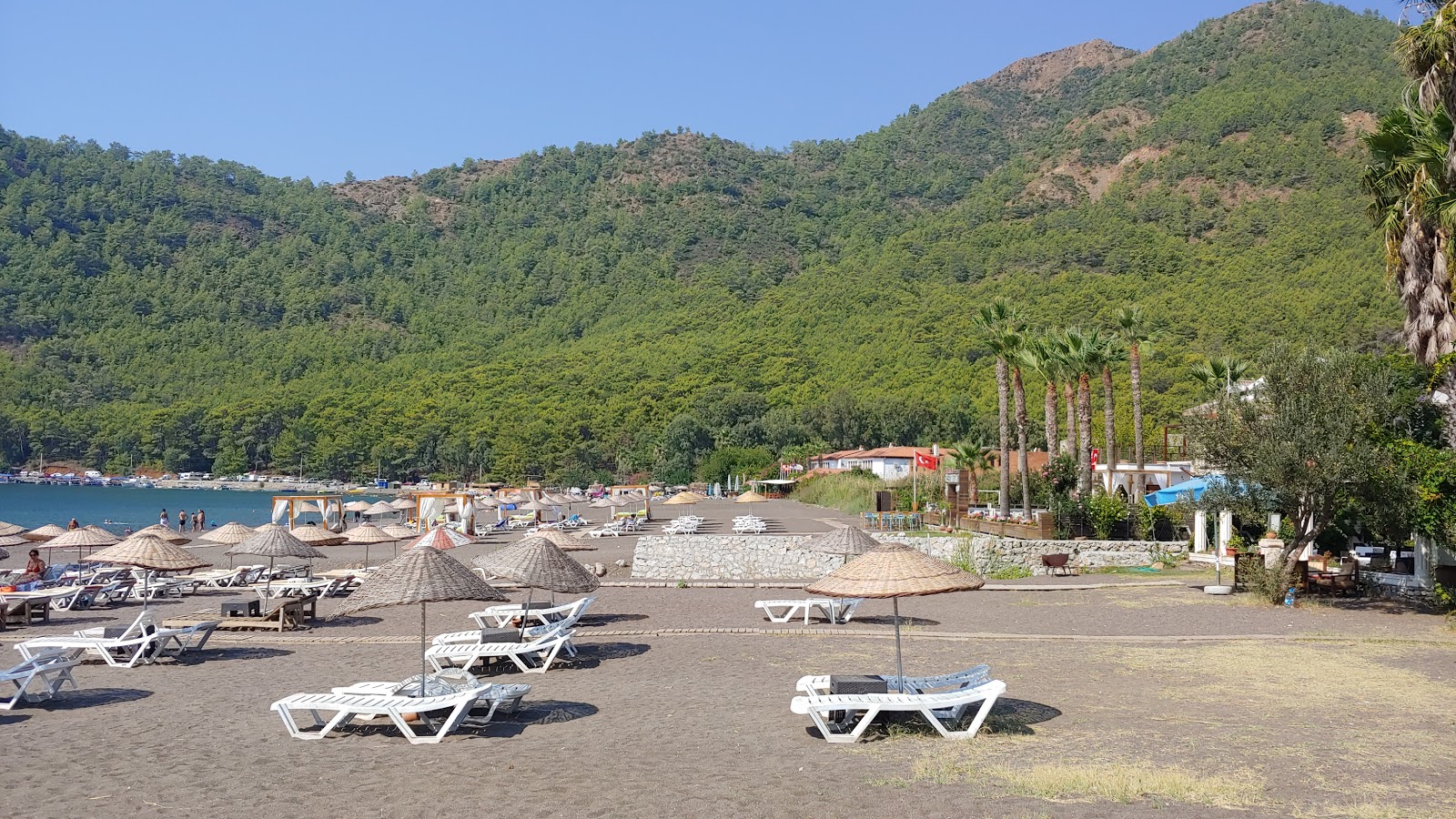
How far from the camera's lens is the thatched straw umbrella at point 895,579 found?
9773 mm

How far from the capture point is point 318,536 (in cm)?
2370

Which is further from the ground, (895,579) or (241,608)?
(895,579)

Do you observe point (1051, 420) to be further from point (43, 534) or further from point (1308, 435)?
Answer: point (43, 534)

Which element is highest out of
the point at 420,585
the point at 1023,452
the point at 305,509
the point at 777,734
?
the point at 1023,452

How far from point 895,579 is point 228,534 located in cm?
1764

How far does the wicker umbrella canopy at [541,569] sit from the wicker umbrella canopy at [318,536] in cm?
1036

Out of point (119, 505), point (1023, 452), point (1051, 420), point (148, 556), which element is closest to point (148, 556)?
point (148, 556)

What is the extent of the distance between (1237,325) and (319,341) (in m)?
131

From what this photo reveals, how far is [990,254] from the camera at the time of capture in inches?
4562

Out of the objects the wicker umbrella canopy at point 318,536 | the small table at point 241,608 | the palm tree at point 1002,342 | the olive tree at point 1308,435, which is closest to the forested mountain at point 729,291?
the palm tree at point 1002,342

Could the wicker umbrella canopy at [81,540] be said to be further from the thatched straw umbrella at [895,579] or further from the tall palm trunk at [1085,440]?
the tall palm trunk at [1085,440]

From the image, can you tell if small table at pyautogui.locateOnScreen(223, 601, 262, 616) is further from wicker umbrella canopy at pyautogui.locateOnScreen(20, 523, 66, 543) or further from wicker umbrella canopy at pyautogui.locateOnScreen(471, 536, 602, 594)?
wicker umbrella canopy at pyautogui.locateOnScreen(20, 523, 66, 543)

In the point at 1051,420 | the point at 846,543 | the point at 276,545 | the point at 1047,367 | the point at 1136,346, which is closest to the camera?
→ the point at 276,545

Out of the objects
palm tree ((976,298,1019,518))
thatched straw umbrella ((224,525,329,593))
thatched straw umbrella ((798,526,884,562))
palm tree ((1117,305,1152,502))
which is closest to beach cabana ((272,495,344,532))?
thatched straw umbrella ((224,525,329,593))
